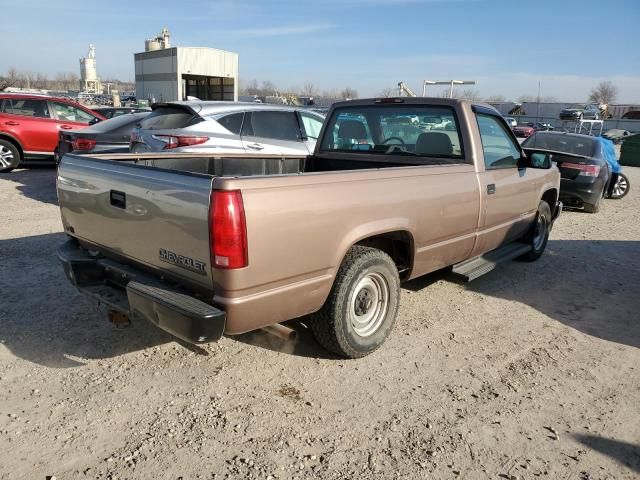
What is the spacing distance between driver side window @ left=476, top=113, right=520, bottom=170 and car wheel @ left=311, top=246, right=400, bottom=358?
5.55 ft

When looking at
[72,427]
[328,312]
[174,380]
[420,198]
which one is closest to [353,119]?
[420,198]

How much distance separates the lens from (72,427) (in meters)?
2.76

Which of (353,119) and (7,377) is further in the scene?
(353,119)

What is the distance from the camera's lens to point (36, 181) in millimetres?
10344

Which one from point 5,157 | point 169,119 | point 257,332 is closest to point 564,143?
point 169,119

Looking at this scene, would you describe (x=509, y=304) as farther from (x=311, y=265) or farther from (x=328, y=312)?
(x=311, y=265)

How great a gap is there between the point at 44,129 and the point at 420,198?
1055 cm

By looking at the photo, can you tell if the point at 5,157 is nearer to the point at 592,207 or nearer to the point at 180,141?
the point at 180,141

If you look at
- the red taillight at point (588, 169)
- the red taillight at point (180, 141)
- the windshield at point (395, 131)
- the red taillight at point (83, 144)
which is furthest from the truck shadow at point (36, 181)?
the red taillight at point (588, 169)

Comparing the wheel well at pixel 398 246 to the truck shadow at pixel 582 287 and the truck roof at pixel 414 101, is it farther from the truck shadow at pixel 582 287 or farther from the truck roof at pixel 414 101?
→ the truck roof at pixel 414 101

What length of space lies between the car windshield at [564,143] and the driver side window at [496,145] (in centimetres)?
510

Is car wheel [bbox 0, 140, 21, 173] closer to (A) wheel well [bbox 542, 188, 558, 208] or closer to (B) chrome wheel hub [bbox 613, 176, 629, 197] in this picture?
(A) wheel well [bbox 542, 188, 558, 208]

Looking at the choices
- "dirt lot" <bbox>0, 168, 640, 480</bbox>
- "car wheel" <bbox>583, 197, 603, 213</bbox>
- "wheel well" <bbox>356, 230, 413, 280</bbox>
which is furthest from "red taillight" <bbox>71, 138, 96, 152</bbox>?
"car wheel" <bbox>583, 197, 603, 213</bbox>

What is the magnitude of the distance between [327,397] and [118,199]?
183cm
